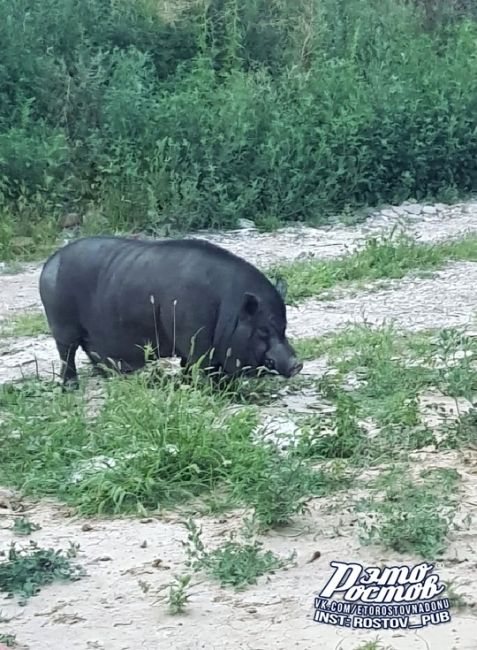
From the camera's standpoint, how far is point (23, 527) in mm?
5520

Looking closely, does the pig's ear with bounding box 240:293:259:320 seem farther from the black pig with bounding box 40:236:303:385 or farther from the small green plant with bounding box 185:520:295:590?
the small green plant with bounding box 185:520:295:590

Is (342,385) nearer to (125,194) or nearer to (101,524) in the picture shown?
(101,524)

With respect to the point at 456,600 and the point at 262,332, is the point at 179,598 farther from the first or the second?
the point at 262,332

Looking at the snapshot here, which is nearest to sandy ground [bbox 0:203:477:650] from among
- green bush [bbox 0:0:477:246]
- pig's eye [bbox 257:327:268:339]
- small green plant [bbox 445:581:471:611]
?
small green plant [bbox 445:581:471:611]

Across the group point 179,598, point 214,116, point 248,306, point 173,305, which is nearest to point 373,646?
point 179,598

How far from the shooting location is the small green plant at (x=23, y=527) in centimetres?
551

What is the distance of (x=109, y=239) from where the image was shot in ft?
26.5

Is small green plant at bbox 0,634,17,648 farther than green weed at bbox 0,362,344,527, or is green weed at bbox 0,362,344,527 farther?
green weed at bbox 0,362,344,527

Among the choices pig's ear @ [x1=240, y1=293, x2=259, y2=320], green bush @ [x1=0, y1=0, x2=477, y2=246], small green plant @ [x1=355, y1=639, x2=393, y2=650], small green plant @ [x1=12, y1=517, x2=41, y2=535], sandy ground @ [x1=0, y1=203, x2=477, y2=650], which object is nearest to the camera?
small green plant @ [x1=355, y1=639, x2=393, y2=650]

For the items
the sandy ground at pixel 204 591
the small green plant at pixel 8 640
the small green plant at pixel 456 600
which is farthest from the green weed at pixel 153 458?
the small green plant at pixel 8 640

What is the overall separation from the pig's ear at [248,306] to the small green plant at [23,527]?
226cm

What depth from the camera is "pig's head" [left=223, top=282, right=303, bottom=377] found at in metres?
7.47

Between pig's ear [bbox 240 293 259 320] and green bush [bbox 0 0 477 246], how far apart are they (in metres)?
5.91

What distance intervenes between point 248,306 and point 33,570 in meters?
2.79
